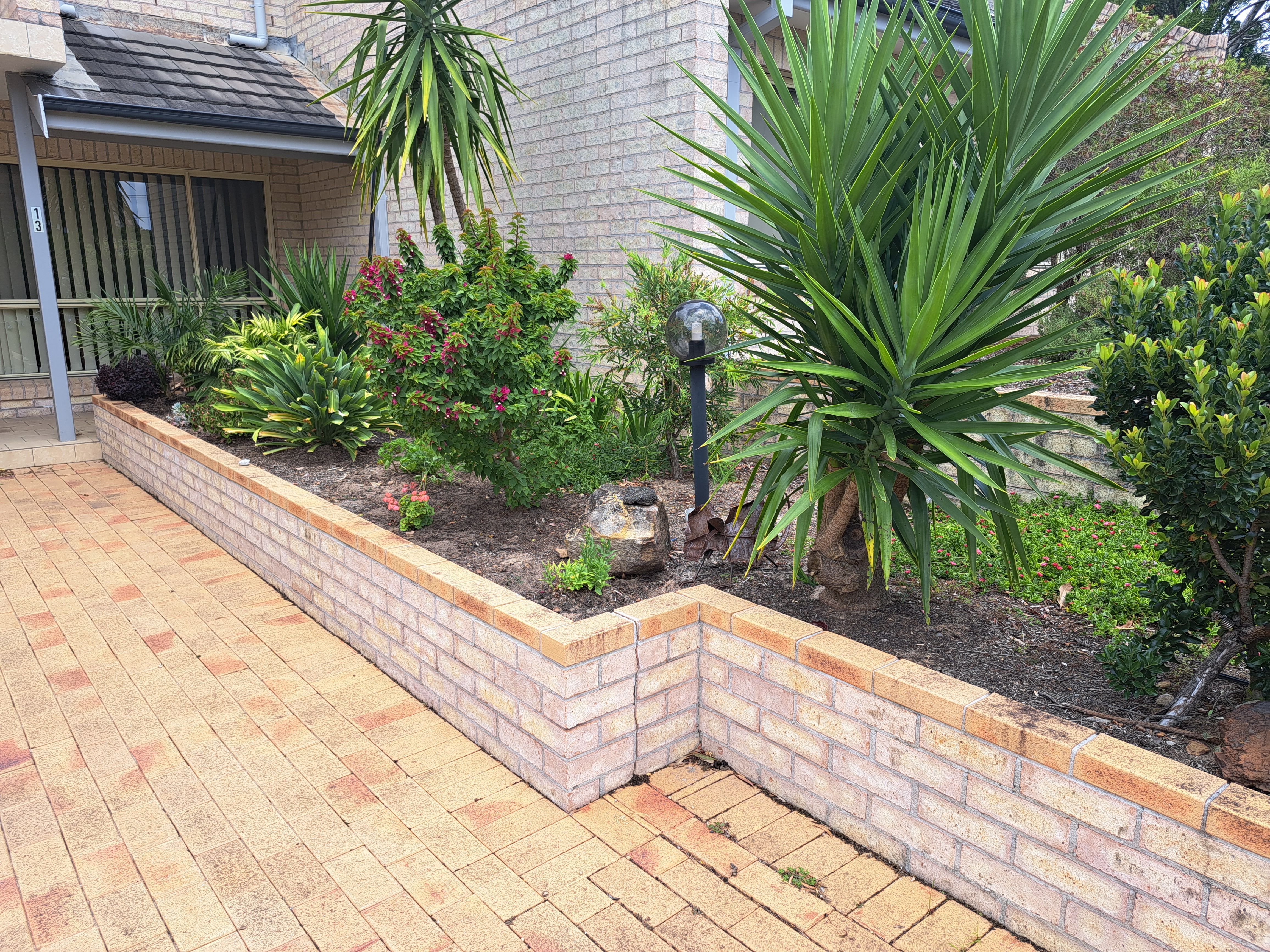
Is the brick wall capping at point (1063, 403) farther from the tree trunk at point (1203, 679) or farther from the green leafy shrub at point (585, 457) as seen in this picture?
the tree trunk at point (1203, 679)

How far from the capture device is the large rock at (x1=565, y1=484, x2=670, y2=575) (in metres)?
3.46

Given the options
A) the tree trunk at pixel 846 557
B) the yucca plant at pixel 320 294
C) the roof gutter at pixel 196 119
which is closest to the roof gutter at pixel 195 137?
the roof gutter at pixel 196 119

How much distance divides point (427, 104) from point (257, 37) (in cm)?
585

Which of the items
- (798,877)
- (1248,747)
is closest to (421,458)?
(798,877)

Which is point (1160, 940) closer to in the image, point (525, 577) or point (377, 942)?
point (377, 942)

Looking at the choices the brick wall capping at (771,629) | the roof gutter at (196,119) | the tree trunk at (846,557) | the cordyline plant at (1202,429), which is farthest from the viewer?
the roof gutter at (196,119)

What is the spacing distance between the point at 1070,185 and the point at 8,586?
5.46 meters

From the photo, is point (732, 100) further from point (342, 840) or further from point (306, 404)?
point (342, 840)

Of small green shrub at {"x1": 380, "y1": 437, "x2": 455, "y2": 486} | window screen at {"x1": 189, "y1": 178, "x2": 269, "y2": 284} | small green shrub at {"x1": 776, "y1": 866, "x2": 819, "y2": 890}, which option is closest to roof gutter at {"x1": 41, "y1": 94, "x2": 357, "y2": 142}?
window screen at {"x1": 189, "y1": 178, "x2": 269, "y2": 284}

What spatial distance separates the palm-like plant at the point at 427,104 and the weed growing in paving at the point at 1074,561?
13.1ft

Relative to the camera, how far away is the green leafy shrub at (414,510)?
4.02m

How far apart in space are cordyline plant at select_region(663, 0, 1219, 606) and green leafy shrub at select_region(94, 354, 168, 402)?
6.30 meters

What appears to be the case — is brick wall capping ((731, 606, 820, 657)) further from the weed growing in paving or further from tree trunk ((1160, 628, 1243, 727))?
tree trunk ((1160, 628, 1243, 727))

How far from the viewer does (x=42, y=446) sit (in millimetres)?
7547
